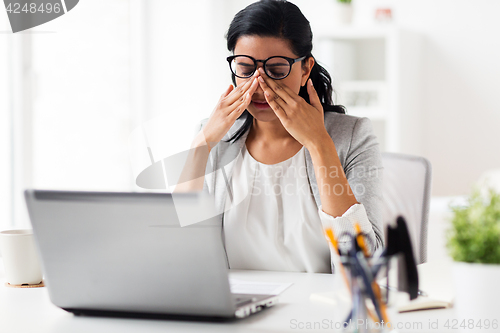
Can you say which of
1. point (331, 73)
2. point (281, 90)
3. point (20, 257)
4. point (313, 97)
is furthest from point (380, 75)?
point (20, 257)

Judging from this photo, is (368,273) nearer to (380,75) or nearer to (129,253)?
(129,253)

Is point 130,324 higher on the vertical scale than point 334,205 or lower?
lower

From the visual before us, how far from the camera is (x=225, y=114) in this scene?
4.71 feet

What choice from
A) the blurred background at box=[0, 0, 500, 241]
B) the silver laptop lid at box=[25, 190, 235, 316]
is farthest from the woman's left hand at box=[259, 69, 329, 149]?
the blurred background at box=[0, 0, 500, 241]

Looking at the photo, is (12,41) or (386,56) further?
(386,56)

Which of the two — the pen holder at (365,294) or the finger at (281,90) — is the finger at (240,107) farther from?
the pen holder at (365,294)

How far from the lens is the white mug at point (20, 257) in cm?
96

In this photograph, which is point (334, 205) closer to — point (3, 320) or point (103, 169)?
point (3, 320)

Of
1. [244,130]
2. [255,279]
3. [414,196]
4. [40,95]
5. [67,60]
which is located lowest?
[255,279]

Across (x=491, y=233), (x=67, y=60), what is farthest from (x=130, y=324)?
(x=67, y=60)

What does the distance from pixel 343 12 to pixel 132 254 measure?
2317 mm

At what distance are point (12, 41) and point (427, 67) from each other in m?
2.05

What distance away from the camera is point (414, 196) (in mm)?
1403

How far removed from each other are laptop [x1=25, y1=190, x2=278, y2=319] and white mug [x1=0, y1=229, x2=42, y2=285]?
0.21m
